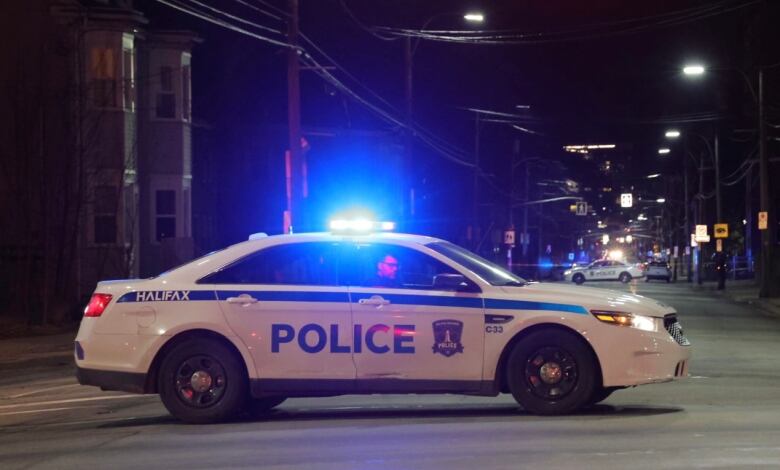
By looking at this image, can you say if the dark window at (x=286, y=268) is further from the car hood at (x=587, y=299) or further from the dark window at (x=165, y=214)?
the dark window at (x=165, y=214)

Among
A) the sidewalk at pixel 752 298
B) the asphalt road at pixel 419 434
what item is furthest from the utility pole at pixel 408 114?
the asphalt road at pixel 419 434

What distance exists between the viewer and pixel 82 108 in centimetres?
2270

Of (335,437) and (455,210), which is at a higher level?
(455,210)

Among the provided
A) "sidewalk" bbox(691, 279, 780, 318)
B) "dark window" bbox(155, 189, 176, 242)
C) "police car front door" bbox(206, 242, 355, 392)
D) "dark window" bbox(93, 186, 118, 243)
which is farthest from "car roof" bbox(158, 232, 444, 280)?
"sidewalk" bbox(691, 279, 780, 318)

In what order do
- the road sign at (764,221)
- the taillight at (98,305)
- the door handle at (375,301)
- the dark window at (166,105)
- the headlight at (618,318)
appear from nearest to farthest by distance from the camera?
the headlight at (618,318) < the door handle at (375,301) < the taillight at (98,305) < the dark window at (166,105) < the road sign at (764,221)

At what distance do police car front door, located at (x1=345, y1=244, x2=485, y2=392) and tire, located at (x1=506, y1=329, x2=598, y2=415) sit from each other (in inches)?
13.4

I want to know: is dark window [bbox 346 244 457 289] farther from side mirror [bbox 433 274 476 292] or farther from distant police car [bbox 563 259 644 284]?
distant police car [bbox 563 259 644 284]

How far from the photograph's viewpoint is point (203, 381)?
28.7ft

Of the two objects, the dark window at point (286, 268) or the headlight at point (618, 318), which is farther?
the dark window at point (286, 268)

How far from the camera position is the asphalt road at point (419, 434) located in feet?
23.2

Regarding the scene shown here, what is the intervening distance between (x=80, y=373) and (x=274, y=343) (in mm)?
1831

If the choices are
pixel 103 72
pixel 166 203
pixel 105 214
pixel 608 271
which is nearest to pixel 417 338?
pixel 105 214

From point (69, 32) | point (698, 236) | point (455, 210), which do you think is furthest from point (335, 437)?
point (455, 210)

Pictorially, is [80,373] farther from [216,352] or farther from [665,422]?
[665,422]
